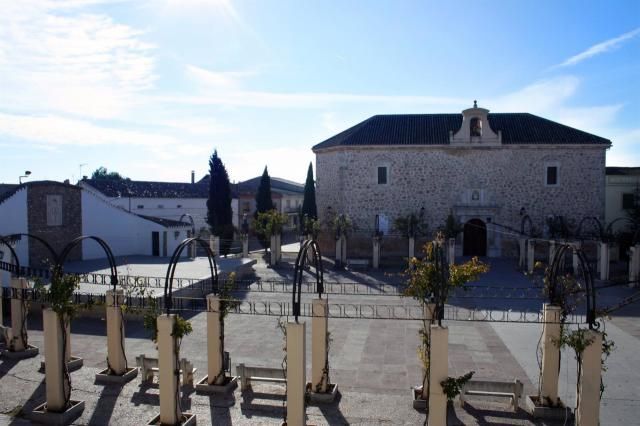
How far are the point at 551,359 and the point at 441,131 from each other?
19928 millimetres

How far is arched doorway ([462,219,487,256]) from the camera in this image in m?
25.4

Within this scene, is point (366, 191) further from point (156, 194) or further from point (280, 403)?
point (280, 403)

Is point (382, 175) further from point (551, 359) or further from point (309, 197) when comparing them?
point (551, 359)

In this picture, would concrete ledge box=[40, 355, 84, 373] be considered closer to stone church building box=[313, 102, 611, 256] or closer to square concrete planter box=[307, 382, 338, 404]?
square concrete planter box=[307, 382, 338, 404]

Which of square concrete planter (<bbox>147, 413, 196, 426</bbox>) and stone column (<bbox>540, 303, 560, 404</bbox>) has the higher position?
stone column (<bbox>540, 303, 560, 404</bbox>)

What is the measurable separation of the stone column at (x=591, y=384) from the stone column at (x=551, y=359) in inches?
43.1

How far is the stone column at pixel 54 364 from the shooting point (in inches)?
288

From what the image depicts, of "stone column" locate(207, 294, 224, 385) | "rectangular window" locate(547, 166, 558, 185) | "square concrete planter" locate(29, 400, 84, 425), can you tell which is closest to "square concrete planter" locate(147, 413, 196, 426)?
"stone column" locate(207, 294, 224, 385)

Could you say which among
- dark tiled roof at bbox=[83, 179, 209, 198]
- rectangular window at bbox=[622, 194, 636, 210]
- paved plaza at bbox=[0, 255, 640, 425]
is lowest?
paved plaza at bbox=[0, 255, 640, 425]

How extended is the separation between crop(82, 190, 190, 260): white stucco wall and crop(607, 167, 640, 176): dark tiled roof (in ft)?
75.9

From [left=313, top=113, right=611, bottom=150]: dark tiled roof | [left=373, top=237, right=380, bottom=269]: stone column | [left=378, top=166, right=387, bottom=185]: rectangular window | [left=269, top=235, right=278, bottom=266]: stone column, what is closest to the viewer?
[left=373, top=237, right=380, bottom=269]: stone column

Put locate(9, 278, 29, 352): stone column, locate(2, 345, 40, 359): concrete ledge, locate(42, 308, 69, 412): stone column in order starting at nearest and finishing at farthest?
locate(42, 308, 69, 412): stone column → locate(2, 345, 40, 359): concrete ledge → locate(9, 278, 29, 352): stone column

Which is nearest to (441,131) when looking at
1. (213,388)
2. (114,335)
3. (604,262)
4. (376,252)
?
(376,252)

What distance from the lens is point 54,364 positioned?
291 inches
